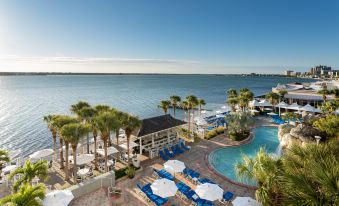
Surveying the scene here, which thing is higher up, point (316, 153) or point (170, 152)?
point (316, 153)

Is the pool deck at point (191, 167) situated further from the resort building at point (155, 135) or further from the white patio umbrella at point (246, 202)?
the white patio umbrella at point (246, 202)

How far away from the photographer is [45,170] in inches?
489

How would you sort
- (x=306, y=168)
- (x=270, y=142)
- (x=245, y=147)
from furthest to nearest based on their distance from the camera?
(x=270, y=142) → (x=245, y=147) → (x=306, y=168)

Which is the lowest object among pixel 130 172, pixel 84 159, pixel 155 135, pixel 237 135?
pixel 130 172

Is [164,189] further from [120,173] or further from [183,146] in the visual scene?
[183,146]

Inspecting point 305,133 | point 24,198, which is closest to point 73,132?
point 24,198

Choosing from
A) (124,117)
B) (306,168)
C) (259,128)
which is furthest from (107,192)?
(259,128)

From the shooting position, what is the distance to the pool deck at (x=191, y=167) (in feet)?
47.6

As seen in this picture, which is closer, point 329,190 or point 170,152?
point 329,190

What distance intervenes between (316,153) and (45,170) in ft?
44.3

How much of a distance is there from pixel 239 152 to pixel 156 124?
994 centimetres

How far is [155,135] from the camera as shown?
82.4 feet

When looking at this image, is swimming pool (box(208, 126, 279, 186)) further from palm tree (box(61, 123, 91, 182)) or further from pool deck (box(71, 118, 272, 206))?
palm tree (box(61, 123, 91, 182))

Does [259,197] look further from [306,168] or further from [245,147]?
[245,147]
